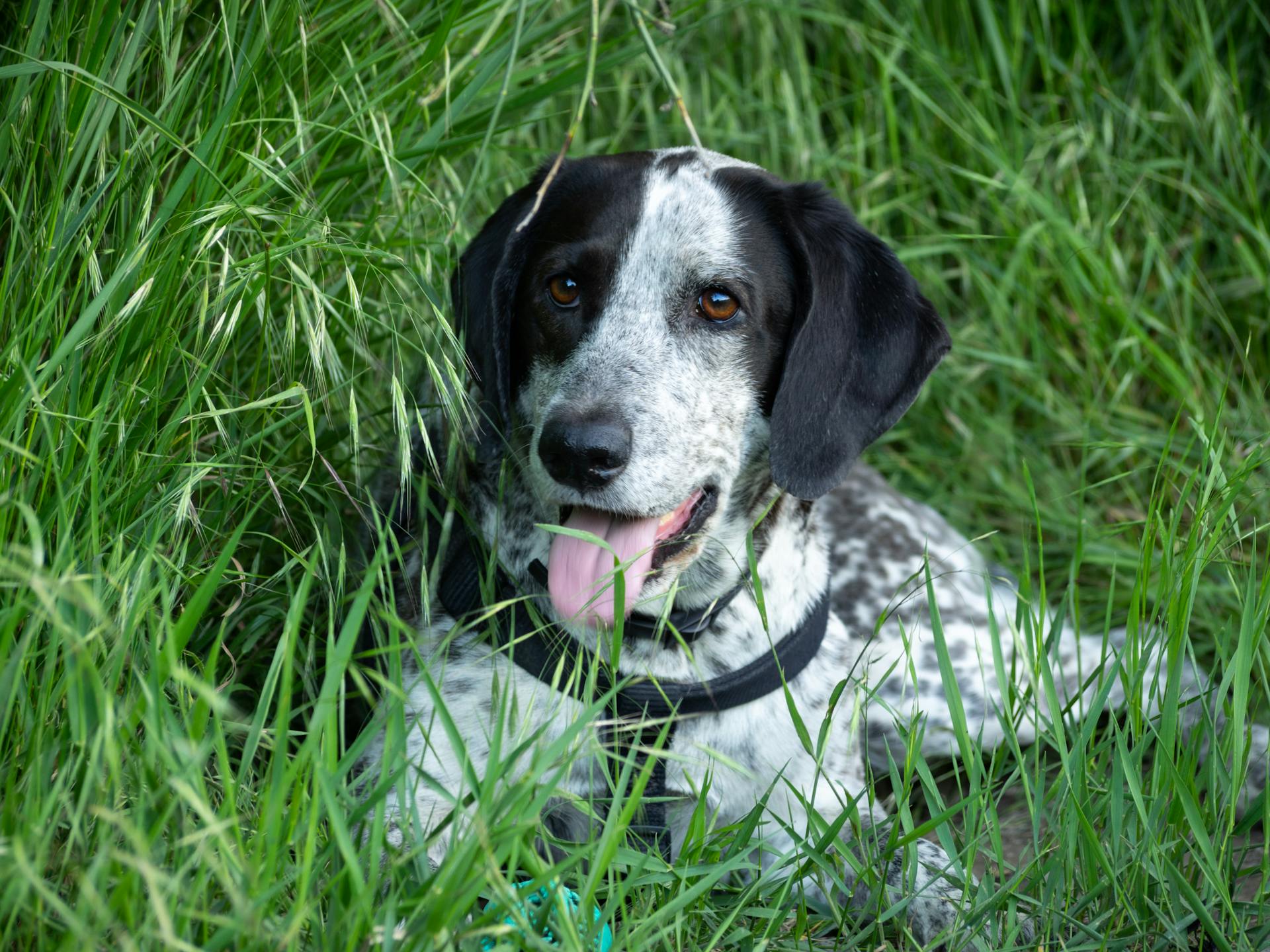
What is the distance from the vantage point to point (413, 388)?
2.88 m

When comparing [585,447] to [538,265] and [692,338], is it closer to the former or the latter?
[692,338]

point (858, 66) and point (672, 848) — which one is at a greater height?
point (858, 66)

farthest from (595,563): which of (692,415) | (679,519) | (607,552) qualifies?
(692,415)

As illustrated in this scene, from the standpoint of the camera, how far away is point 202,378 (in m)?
2.27

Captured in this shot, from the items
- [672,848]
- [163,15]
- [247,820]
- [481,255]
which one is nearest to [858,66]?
[481,255]

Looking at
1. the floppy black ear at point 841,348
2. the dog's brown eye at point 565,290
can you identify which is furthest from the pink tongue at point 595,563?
the dog's brown eye at point 565,290

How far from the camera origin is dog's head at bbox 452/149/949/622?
243 centimetres

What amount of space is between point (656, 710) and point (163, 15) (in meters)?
1.66

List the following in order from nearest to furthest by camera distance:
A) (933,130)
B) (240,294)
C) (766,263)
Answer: (240,294)
(766,263)
(933,130)

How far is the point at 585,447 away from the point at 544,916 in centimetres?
83

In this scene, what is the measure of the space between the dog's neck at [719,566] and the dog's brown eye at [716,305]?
0.31 meters

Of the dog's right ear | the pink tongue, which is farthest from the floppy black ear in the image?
the dog's right ear

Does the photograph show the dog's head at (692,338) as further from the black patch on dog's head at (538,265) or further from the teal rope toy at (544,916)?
the teal rope toy at (544,916)

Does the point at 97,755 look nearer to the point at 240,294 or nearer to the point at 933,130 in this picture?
the point at 240,294
